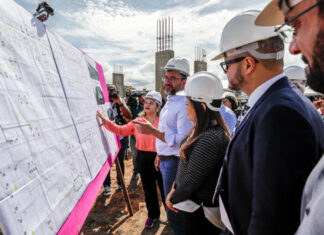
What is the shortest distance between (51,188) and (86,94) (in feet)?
3.74

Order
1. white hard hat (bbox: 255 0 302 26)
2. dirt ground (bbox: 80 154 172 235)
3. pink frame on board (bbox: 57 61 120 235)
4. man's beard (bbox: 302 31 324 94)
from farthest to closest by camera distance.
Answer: dirt ground (bbox: 80 154 172 235)
pink frame on board (bbox: 57 61 120 235)
white hard hat (bbox: 255 0 302 26)
man's beard (bbox: 302 31 324 94)

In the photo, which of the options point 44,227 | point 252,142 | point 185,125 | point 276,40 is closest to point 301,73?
point 185,125

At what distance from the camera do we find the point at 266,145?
2.42ft

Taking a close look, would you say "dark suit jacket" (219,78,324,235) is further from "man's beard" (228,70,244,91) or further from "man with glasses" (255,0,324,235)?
"man's beard" (228,70,244,91)

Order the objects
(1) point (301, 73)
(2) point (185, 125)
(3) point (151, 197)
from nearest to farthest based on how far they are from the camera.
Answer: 1. (2) point (185, 125)
2. (3) point (151, 197)
3. (1) point (301, 73)

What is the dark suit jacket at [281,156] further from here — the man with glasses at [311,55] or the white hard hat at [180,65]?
the white hard hat at [180,65]

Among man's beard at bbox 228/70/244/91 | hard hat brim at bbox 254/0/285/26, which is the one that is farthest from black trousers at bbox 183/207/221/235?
hard hat brim at bbox 254/0/285/26

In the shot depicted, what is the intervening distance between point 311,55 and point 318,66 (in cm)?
5

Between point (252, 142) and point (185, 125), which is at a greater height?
point (252, 142)

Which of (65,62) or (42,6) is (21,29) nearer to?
(42,6)

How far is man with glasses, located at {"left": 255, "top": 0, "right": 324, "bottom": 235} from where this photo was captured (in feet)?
1.44

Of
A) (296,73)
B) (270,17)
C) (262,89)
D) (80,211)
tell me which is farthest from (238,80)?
(296,73)

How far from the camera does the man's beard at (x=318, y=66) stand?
59 cm

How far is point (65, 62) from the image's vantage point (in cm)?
159
